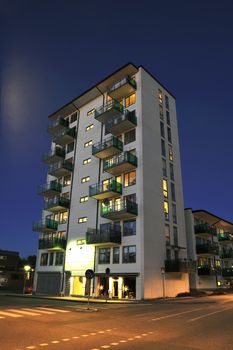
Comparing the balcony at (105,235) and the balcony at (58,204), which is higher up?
the balcony at (58,204)

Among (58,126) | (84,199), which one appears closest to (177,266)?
(84,199)

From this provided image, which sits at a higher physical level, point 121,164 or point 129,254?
point 121,164

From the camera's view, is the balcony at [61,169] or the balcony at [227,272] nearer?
the balcony at [61,169]

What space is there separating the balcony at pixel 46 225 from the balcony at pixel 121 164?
12.5 metres

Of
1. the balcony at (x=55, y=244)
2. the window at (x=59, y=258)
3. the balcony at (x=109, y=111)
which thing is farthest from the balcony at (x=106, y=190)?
the window at (x=59, y=258)

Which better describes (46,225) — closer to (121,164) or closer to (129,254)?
(129,254)

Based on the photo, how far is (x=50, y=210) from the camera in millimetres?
44031

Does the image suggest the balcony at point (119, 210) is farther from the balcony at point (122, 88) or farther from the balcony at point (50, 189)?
the balcony at point (122, 88)

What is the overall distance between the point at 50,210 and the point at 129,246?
16.7 meters

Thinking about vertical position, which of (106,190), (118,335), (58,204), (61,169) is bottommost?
(118,335)

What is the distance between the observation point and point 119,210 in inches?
1260

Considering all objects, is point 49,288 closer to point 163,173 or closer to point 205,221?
point 163,173

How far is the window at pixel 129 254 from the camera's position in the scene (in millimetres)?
31159

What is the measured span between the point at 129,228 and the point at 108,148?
10139 mm
